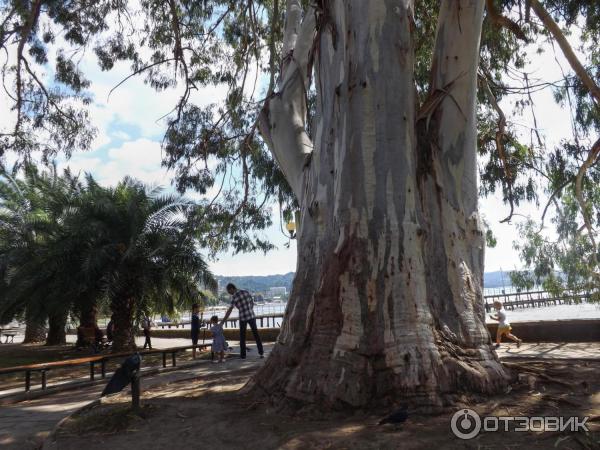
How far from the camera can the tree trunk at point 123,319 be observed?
13078 millimetres

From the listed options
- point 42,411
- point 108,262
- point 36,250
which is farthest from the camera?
point 36,250

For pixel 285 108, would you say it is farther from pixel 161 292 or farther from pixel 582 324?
pixel 161 292

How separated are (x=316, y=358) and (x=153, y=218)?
10072 mm

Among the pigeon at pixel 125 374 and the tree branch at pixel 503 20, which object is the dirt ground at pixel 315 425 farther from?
the tree branch at pixel 503 20

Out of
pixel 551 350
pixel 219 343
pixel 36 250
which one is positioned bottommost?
pixel 551 350

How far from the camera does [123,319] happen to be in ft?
43.1

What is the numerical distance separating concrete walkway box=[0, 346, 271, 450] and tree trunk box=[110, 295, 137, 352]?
5.17m

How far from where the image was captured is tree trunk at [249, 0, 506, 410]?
12.9 ft

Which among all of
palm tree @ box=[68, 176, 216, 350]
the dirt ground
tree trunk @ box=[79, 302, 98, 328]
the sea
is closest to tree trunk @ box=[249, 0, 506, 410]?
the dirt ground

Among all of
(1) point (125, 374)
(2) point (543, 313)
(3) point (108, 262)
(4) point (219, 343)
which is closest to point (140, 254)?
(3) point (108, 262)

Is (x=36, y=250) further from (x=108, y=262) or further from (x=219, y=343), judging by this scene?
(x=219, y=343)

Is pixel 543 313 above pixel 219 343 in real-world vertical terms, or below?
below

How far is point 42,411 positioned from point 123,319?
7.75 meters

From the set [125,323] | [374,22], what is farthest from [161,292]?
[374,22]
